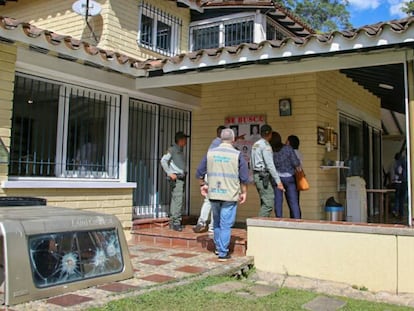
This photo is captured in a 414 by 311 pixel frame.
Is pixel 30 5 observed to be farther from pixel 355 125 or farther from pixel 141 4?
pixel 355 125

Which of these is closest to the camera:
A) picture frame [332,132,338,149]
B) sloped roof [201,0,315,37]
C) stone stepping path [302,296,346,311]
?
stone stepping path [302,296,346,311]

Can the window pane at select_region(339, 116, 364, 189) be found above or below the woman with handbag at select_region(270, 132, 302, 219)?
above

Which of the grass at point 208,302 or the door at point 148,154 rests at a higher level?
the door at point 148,154

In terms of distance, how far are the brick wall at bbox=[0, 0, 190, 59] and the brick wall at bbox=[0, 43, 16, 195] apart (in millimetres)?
2863

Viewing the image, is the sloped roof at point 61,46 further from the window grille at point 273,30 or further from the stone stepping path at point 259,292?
the window grille at point 273,30

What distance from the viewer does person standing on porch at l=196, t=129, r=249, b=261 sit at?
540cm

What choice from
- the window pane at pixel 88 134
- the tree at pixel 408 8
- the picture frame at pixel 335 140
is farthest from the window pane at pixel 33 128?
the tree at pixel 408 8

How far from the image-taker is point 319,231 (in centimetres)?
515

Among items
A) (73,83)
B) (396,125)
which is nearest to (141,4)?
(73,83)

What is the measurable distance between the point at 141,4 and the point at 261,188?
5345mm

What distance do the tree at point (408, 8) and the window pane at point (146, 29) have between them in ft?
66.0

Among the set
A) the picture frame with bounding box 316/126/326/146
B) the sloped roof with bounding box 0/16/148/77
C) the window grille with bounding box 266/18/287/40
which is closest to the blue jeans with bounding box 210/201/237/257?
the sloped roof with bounding box 0/16/148/77

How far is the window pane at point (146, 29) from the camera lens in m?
9.47

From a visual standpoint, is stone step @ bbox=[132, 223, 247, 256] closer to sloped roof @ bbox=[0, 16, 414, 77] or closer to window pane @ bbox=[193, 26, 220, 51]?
sloped roof @ bbox=[0, 16, 414, 77]
